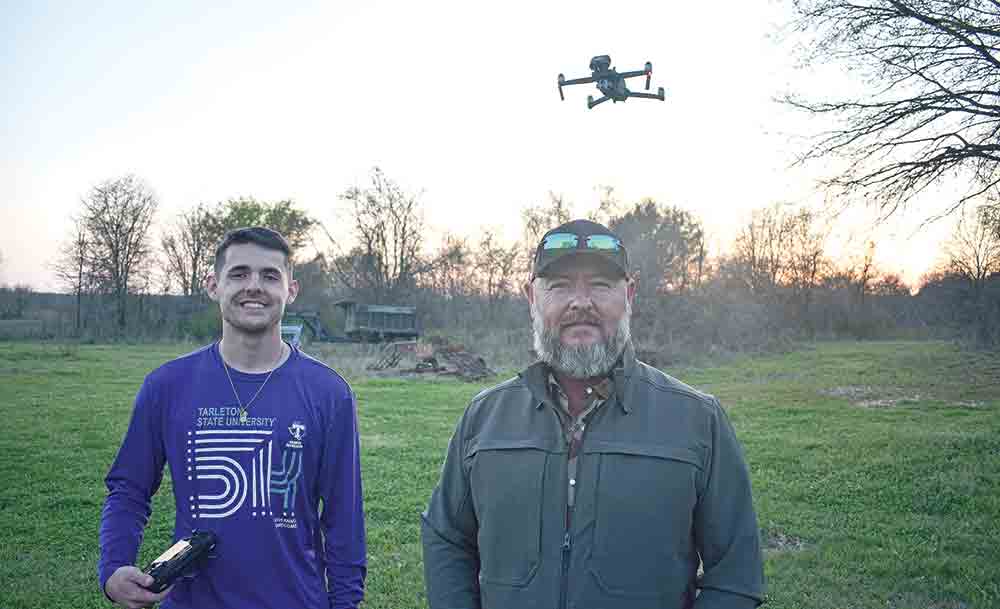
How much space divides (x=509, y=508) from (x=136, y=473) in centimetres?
153

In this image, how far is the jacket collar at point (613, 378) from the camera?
7.77 feet

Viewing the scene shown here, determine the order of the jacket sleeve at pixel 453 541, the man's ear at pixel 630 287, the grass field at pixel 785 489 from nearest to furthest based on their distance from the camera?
the jacket sleeve at pixel 453 541, the man's ear at pixel 630 287, the grass field at pixel 785 489

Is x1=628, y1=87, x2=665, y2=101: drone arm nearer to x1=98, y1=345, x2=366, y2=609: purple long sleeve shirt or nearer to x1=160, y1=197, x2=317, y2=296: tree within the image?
x1=98, y1=345, x2=366, y2=609: purple long sleeve shirt

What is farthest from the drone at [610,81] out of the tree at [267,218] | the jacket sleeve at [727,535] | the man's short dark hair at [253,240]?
the tree at [267,218]

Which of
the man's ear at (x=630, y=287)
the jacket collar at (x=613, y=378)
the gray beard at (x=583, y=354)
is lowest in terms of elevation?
the jacket collar at (x=613, y=378)

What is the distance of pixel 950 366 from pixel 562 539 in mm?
28154

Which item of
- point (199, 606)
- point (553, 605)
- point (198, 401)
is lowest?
point (199, 606)

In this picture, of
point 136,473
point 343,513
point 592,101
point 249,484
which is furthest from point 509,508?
point 592,101

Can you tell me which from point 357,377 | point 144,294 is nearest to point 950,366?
point 357,377

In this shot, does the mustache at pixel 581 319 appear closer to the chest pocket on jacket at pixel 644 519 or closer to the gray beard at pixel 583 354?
the gray beard at pixel 583 354

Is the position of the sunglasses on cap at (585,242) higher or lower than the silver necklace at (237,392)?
higher

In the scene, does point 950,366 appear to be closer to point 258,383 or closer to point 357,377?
point 357,377

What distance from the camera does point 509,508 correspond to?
230cm

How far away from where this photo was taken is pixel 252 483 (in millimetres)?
2695
